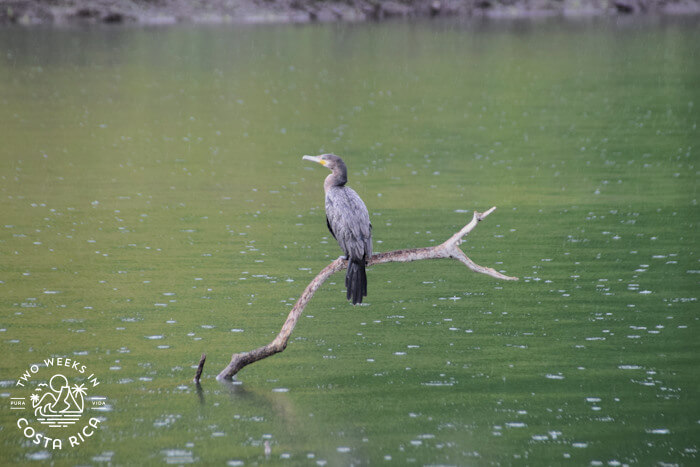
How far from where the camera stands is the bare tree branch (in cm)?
1322

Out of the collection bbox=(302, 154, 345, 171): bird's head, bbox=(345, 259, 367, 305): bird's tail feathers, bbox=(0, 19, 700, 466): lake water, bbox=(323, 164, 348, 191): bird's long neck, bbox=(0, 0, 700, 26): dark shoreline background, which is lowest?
bbox=(0, 0, 700, 26): dark shoreline background

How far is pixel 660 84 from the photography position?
177ft

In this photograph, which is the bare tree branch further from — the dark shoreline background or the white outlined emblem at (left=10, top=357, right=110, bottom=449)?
the dark shoreline background

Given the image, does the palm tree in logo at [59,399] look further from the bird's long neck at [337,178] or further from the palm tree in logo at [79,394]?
the bird's long neck at [337,178]

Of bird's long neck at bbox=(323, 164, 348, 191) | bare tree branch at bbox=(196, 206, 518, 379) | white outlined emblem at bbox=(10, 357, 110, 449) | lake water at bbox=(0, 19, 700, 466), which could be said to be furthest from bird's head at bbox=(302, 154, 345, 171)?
white outlined emblem at bbox=(10, 357, 110, 449)

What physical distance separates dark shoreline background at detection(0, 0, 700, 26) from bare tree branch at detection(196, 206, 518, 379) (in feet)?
341

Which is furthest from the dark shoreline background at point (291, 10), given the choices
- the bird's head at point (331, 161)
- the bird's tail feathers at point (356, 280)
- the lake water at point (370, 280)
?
the bird's tail feathers at point (356, 280)

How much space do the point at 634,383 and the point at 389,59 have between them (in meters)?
58.7

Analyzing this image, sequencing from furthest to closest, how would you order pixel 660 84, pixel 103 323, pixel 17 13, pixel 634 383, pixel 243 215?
1. pixel 17 13
2. pixel 660 84
3. pixel 243 215
4. pixel 103 323
5. pixel 634 383

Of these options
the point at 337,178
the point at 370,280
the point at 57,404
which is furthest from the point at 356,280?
the point at 370,280

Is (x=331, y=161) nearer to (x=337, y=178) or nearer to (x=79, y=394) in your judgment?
(x=337, y=178)

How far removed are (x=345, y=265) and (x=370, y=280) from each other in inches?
249

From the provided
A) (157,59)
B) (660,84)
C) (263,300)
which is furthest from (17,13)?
(263,300)

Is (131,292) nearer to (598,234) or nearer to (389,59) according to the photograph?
(598,234)
